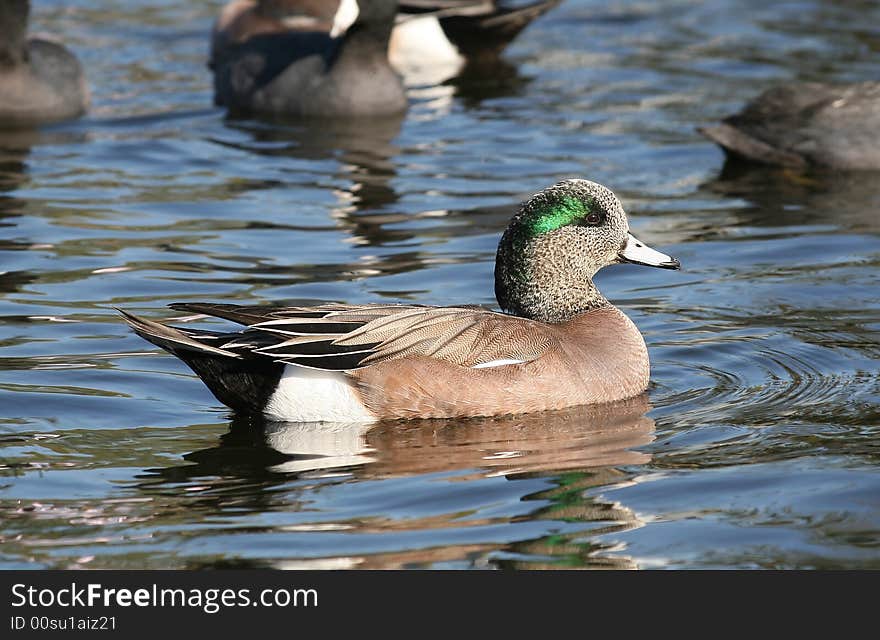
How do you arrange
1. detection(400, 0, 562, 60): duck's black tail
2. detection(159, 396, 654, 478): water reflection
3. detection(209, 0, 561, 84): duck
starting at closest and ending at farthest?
detection(159, 396, 654, 478): water reflection
detection(209, 0, 561, 84): duck
detection(400, 0, 562, 60): duck's black tail

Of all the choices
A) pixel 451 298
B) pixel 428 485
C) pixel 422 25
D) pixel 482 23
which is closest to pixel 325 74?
pixel 422 25

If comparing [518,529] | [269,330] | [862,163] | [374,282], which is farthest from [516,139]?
[518,529]

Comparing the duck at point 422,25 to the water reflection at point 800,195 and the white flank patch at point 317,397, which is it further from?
the white flank patch at point 317,397

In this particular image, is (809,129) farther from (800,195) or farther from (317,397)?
(317,397)

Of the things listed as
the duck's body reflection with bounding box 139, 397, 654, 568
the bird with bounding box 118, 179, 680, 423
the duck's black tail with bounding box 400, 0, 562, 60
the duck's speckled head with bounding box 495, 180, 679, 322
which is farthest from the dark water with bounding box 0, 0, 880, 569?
the duck's speckled head with bounding box 495, 180, 679, 322

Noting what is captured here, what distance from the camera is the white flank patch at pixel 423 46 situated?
49.9 feet

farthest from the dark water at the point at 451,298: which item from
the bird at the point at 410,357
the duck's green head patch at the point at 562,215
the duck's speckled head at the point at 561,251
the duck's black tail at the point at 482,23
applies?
the duck's green head patch at the point at 562,215

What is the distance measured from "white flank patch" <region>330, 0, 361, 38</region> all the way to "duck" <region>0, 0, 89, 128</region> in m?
2.05

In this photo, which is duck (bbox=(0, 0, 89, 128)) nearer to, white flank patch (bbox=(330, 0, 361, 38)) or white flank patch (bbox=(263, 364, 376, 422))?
white flank patch (bbox=(330, 0, 361, 38))

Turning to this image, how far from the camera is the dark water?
5.54 meters

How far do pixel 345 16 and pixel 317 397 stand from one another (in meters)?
6.80

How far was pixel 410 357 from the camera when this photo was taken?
676cm

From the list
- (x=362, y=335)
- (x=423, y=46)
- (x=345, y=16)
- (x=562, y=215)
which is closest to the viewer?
(x=362, y=335)
